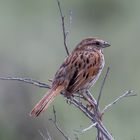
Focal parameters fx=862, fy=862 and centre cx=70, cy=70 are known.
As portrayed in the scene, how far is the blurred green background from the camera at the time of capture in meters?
13.2

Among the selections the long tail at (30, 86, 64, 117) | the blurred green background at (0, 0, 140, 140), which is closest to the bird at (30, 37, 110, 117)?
the long tail at (30, 86, 64, 117)

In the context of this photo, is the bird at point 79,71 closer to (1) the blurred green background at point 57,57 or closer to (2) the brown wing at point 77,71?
(2) the brown wing at point 77,71

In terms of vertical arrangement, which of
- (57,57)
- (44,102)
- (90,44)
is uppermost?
(90,44)

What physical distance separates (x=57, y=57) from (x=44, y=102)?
813cm

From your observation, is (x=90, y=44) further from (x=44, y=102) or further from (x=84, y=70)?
(x=44, y=102)

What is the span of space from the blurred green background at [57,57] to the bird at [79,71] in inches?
84.1

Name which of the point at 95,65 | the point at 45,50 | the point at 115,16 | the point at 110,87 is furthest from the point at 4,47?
the point at 95,65

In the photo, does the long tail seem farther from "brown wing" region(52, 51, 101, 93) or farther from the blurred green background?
the blurred green background

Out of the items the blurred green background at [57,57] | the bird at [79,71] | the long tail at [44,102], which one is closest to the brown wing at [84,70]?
the bird at [79,71]

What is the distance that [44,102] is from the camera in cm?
733

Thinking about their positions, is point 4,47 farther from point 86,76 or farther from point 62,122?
point 86,76

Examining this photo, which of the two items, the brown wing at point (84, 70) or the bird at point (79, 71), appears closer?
the bird at point (79, 71)

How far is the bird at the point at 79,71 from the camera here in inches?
300

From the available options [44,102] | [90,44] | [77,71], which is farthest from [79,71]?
[44,102]
